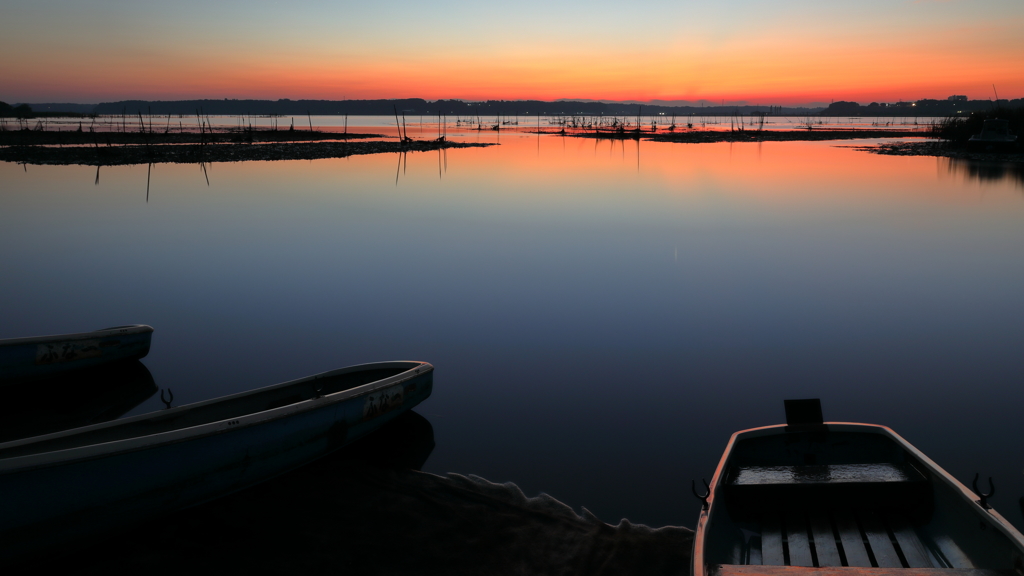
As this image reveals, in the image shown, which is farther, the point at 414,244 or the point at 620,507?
the point at 414,244

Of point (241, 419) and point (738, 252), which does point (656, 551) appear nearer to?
point (241, 419)

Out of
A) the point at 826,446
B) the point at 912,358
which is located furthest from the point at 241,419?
the point at 912,358

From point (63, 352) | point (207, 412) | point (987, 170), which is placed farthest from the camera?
point (987, 170)

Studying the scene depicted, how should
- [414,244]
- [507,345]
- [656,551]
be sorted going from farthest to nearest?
1. [414,244]
2. [507,345]
3. [656,551]

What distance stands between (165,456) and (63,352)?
3.65 meters

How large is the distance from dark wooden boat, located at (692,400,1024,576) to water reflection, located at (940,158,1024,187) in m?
28.6

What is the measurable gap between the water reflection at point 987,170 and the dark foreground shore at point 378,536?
29743 mm

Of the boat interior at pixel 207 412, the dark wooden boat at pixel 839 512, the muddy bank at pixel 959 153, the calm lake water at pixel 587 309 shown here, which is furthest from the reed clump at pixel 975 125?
the boat interior at pixel 207 412

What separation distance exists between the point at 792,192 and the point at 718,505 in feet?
76.9

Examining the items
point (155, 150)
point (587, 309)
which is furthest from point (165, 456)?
point (155, 150)

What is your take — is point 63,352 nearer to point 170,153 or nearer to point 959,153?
point 170,153

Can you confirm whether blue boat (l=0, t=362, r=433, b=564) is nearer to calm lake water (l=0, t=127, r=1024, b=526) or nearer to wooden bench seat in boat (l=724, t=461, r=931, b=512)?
calm lake water (l=0, t=127, r=1024, b=526)

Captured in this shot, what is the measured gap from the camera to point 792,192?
24.5m

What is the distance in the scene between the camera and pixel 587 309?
389 inches
